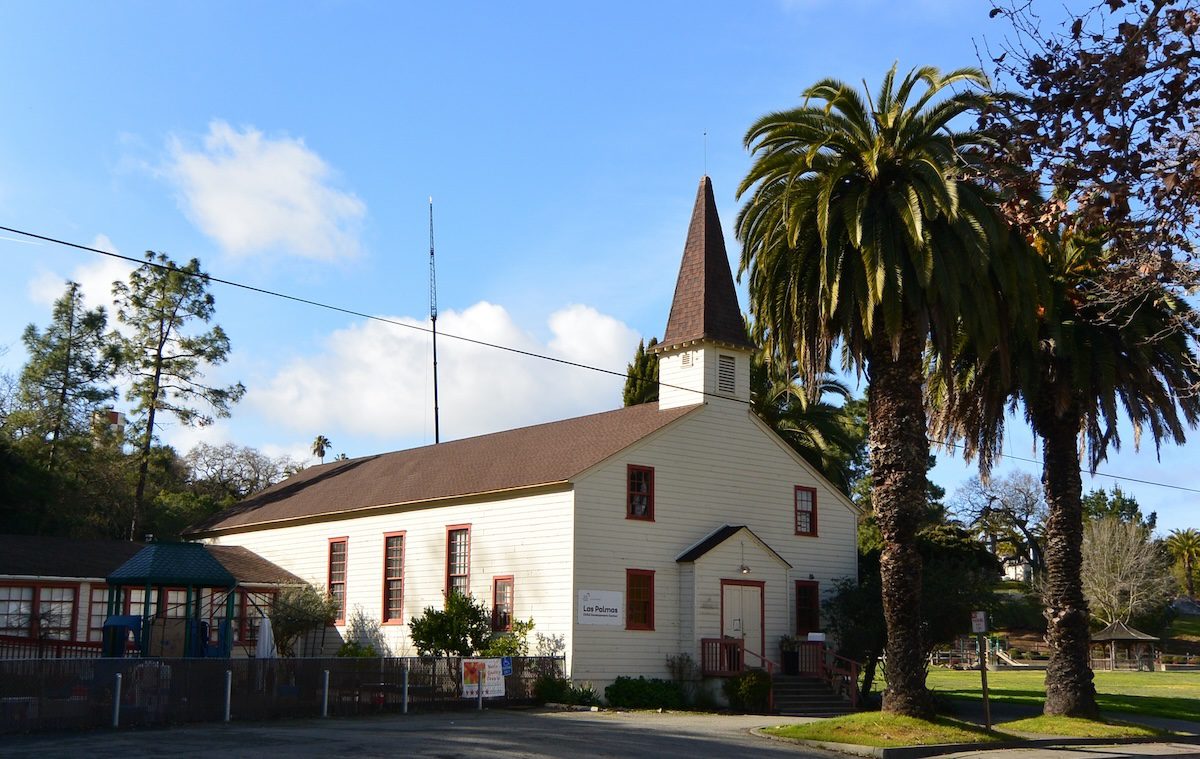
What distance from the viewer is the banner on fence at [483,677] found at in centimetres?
2850

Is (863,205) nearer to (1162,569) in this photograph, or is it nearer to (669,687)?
(669,687)

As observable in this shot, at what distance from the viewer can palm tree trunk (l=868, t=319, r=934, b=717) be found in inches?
945

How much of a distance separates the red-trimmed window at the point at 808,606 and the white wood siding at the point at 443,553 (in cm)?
843

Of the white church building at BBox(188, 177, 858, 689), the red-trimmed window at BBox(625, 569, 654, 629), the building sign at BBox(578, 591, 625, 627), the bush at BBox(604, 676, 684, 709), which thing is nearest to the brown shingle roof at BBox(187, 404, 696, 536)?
the white church building at BBox(188, 177, 858, 689)

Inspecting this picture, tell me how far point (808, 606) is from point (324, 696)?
641 inches

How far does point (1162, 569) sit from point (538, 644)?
74.3 m

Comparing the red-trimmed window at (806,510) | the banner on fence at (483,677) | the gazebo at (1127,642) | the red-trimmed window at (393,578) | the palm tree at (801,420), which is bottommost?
the gazebo at (1127,642)

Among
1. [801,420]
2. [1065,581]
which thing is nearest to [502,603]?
[1065,581]

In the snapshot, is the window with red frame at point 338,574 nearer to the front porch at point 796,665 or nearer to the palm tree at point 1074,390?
the front porch at point 796,665

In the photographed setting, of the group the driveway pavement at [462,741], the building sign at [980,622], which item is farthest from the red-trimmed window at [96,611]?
the building sign at [980,622]

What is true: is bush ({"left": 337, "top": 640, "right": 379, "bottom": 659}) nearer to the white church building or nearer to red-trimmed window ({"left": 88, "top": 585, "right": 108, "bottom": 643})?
the white church building

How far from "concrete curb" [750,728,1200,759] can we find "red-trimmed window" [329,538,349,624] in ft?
63.5

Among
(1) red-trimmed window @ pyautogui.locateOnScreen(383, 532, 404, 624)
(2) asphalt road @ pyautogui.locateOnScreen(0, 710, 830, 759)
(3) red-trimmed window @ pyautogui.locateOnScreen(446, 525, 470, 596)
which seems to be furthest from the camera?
(1) red-trimmed window @ pyautogui.locateOnScreen(383, 532, 404, 624)

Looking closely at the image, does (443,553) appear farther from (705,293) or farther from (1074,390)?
(1074,390)
